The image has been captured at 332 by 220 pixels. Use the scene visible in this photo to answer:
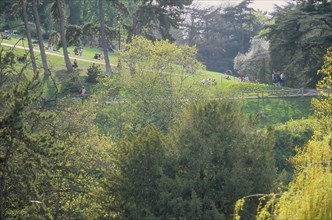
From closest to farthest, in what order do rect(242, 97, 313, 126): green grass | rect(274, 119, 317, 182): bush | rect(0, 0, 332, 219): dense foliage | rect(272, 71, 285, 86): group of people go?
rect(0, 0, 332, 219): dense foliage < rect(274, 119, 317, 182): bush < rect(242, 97, 313, 126): green grass < rect(272, 71, 285, 86): group of people

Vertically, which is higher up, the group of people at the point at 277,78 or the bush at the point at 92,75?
the bush at the point at 92,75

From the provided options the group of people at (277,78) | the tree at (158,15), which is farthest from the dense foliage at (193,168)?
the group of people at (277,78)

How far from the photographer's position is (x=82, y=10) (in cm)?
7125

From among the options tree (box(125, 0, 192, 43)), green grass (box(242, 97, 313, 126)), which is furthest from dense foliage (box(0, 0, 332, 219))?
tree (box(125, 0, 192, 43))

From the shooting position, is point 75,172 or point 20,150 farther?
point 75,172

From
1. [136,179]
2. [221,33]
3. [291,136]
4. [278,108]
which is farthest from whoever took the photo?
[221,33]

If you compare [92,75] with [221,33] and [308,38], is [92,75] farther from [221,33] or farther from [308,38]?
[221,33]

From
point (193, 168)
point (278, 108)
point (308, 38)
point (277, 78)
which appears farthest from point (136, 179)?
point (277, 78)

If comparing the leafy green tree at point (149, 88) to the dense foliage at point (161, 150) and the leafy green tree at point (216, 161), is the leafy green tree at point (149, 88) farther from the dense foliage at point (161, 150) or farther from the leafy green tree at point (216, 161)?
the leafy green tree at point (216, 161)

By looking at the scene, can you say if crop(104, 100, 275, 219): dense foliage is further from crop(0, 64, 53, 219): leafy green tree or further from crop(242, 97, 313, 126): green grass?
crop(242, 97, 313, 126): green grass

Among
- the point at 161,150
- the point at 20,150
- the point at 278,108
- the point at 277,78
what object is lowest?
the point at 278,108

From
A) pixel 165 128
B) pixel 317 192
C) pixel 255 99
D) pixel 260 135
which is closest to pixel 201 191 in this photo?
pixel 260 135

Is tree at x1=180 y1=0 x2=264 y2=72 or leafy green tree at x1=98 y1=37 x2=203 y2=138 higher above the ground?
leafy green tree at x1=98 y1=37 x2=203 y2=138

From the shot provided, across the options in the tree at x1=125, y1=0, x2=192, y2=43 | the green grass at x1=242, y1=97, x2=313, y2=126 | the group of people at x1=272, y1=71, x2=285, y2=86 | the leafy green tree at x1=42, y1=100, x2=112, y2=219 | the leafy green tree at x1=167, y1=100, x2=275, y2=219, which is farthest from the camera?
the group of people at x1=272, y1=71, x2=285, y2=86
